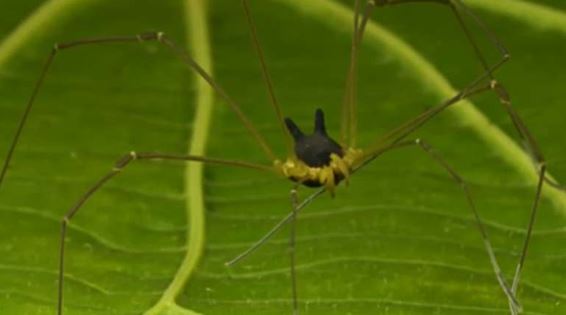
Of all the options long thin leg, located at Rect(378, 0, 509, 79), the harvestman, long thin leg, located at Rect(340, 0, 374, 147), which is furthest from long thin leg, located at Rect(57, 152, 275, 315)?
long thin leg, located at Rect(378, 0, 509, 79)

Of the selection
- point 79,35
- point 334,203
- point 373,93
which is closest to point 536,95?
point 373,93

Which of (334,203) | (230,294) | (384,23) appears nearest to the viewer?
(230,294)

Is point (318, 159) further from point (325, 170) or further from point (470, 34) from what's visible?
A: point (470, 34)

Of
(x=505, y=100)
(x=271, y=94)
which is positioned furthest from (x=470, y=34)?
(x=271, y=94)

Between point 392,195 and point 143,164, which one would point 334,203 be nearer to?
point 392,195

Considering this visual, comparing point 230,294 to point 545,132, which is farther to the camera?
point 545,132

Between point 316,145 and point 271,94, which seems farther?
point 316,145
